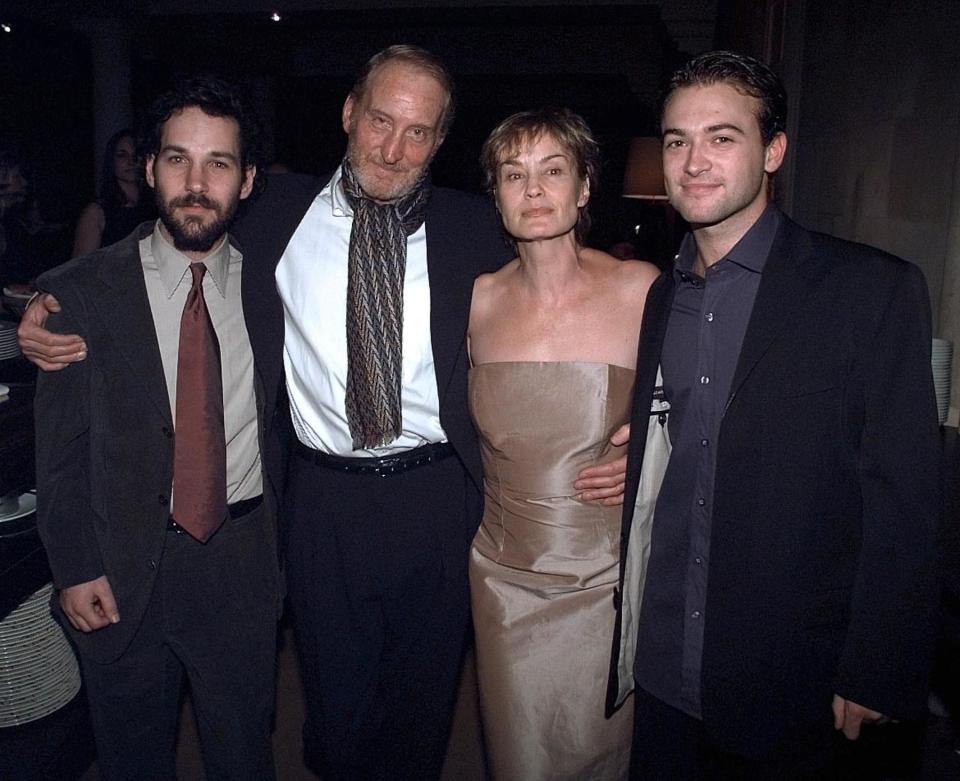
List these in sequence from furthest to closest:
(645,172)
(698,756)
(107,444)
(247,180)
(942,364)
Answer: (645,172)
(942,364)
(247,180)
(107,444)
(698,756)

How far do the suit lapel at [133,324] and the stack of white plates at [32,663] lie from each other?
979mm

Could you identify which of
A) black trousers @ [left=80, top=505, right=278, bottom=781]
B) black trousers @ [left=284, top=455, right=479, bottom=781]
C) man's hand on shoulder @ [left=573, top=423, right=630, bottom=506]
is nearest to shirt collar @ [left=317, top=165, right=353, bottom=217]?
black trousers @ [left=284, top=455, right=479, bottom=781]

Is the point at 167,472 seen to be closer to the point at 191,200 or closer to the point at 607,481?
the point at 191,200

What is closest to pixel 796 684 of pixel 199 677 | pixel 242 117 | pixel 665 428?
pixel 665 428

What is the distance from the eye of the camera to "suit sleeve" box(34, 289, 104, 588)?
180cm

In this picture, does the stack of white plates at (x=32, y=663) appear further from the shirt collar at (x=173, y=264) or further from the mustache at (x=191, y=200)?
the mustache at (x=191, y=200)

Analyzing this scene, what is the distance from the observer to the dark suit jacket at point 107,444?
5.94 ft

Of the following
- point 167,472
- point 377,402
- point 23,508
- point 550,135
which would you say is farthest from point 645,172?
point 167,472

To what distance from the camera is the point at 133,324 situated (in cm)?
183

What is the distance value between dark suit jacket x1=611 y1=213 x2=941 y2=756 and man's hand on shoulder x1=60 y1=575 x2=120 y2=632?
1268 millimetres

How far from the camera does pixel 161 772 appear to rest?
2.01 m

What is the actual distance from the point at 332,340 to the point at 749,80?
44.0 inches

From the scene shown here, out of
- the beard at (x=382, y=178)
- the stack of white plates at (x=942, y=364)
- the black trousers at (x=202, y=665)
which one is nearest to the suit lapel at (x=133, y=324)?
the black trousers at (x=202, y=665)

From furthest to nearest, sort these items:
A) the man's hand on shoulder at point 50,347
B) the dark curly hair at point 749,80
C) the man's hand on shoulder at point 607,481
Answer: the man's hand on shoulder at point 607,481
the man's hand on shoulder at point 50,347
the dark curly hair at point 749,80
